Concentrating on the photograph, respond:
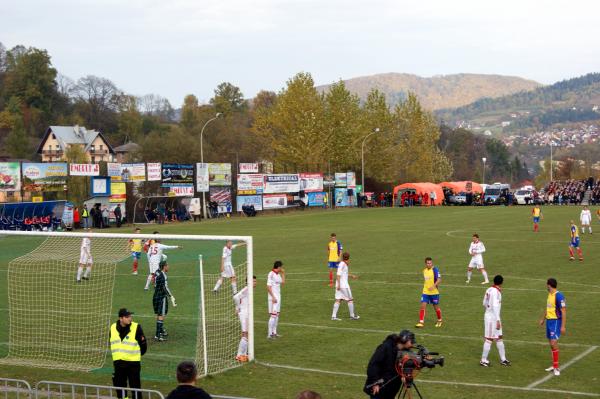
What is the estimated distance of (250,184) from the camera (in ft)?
221

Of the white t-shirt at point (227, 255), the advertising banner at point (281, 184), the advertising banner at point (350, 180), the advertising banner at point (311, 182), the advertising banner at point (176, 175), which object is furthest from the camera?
the advertising banner at point (350, 180)

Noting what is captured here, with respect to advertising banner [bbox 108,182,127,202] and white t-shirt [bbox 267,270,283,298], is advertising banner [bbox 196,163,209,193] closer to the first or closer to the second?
advertising banner [bbox 108,182,127,202]

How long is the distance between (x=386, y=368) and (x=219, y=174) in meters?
55.2

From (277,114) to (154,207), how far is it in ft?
102

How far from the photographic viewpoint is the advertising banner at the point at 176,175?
6112 cm

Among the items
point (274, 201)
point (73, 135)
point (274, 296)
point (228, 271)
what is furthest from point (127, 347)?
point (73, 135)

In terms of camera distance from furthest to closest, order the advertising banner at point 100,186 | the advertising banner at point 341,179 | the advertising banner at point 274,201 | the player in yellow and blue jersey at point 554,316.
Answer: the advertising banner at point 341,179 < the advertising banner at point 274,201 < the advertising banner at point 100,186 < the player in yellow and blue jersey at point 554,316

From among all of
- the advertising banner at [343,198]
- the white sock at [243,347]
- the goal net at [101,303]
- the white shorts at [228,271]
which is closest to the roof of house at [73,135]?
the advertising banner at [343,198]

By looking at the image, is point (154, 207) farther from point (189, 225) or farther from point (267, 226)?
point (267, 226)

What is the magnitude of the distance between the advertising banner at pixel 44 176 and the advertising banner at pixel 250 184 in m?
16.0

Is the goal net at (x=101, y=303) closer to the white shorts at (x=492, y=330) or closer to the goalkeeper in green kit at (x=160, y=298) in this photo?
the goalkeeper in green kit at (x=160, y=298)

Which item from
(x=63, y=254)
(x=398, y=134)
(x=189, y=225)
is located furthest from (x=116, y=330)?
(x=398, y=134)

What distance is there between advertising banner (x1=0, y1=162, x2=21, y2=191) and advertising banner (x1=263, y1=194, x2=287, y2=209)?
77.1 ft

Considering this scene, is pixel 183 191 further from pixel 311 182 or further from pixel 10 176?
pixel 311 182
